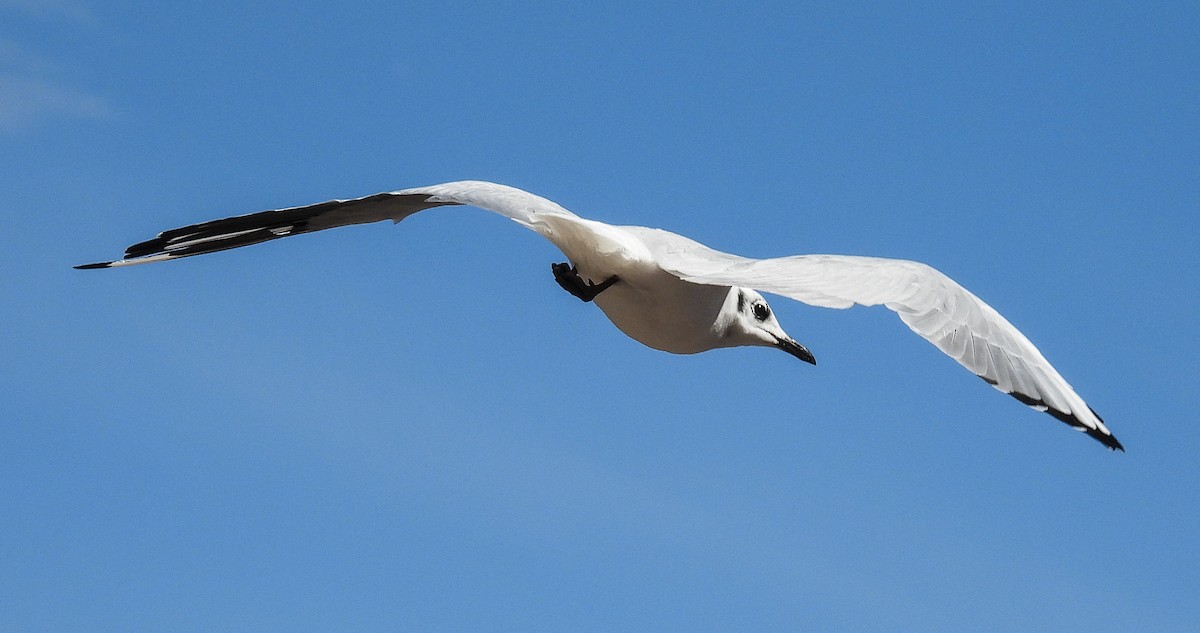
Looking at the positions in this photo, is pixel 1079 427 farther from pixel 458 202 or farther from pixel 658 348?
pixel 458 202

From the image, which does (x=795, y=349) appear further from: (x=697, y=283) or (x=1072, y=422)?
(x=1072, y=422)

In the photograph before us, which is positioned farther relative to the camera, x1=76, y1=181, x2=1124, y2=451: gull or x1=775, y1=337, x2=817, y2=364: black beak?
x1=775, y1=337, x2=817, y2=364: black beak

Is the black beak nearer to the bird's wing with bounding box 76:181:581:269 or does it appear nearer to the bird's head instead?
the bird's head

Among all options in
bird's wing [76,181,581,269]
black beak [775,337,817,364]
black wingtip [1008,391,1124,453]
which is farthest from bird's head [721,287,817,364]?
black wingtip [1008,391,1124,453]

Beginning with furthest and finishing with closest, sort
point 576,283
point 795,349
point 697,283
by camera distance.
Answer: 1. point 795,349
2. point 576,283
3. point 697,283

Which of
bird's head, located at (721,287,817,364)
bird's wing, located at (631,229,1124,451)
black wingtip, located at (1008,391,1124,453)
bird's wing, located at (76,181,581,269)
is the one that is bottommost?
black wingtip, located at (1008,391,1124,453)

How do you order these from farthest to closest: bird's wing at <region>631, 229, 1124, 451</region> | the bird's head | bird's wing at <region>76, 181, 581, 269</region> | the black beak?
the black beak → the bird's head → bird's wing at <region>76, 181, 581, 269</region> → bird's wing at <region>631, 229, 1124, 451</region>

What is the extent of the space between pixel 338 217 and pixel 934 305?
8.35ft

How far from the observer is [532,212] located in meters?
4.86

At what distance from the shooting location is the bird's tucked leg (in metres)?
5.04


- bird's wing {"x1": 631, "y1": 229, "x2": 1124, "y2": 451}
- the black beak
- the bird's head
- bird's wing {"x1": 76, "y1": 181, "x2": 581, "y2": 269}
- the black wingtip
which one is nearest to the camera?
bird's wing {"x1": 631, "y1": 229, "x2": 1124, "y2": 451}

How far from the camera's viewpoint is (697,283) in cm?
484

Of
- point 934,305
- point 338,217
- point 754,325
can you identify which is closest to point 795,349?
point 754,325

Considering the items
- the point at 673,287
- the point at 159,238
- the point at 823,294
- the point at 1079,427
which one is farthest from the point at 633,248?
the point at 159,238
